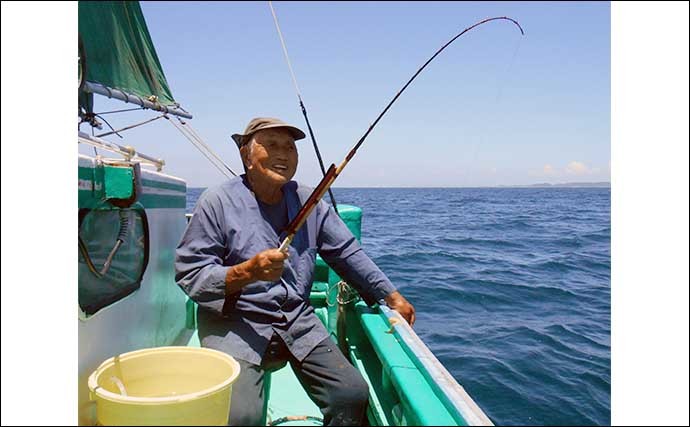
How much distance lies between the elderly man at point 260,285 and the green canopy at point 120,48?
1289mm

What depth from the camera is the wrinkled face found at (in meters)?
2.54

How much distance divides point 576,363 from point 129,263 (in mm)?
4563

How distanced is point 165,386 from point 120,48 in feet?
10.4

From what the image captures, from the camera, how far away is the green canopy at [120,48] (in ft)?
11.7

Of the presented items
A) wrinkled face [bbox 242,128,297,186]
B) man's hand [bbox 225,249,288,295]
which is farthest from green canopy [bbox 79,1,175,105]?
man's hand [bbox 225,249,288,295]

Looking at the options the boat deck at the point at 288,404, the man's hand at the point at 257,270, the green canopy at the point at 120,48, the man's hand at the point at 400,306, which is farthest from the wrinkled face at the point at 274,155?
the green canopy at the point at 120,48

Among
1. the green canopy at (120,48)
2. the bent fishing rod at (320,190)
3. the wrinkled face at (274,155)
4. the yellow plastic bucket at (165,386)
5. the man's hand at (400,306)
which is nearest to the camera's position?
the yellow plastic bucket at (165,386)

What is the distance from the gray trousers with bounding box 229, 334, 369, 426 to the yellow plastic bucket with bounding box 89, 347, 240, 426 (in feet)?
0.78

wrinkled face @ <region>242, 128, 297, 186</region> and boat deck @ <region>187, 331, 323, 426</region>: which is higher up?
wrinkled face @ <region>242, 128, 297, 186</region>

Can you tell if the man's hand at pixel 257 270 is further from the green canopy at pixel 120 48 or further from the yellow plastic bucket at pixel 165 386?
the green canopy at pixel 120 48

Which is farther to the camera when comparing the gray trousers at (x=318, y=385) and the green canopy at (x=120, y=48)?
the green canopy at (x=120, y=48)

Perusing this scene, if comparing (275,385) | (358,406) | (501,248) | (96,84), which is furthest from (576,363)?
(501,248)

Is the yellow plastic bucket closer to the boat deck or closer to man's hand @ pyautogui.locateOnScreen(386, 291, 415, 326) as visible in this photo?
the boat deck

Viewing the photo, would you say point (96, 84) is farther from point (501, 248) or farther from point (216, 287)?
point (501, 248)
